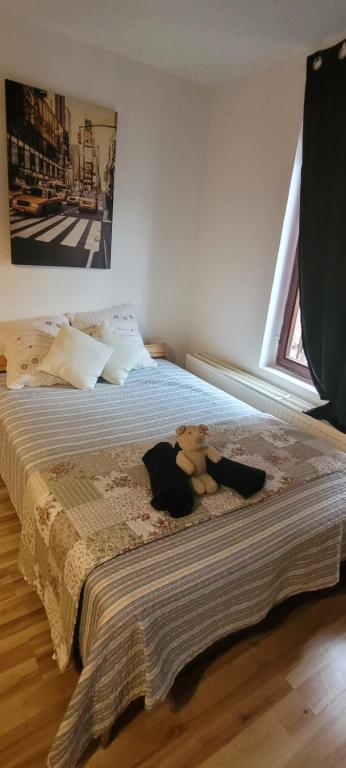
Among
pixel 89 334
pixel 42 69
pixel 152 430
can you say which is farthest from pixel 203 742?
pixel 42 69

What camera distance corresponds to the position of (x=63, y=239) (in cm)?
266

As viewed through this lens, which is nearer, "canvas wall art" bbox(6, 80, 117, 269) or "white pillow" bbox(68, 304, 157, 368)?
"canvas wall art" bbox(6, 80, 117, 269)

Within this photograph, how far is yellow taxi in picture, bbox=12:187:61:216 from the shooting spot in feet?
8.02

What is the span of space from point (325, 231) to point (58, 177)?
168cm

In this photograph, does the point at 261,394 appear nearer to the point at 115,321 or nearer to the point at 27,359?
the point at 115,321

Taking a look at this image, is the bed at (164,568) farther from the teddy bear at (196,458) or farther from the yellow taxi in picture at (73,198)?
→ the yellow taxi in picture at (73,198)

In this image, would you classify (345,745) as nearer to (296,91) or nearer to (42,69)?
(296,91)

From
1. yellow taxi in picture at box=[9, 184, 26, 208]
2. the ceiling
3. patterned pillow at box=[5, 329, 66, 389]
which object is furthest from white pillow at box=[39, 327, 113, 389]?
the ceiling

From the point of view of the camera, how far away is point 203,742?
123 centimetres

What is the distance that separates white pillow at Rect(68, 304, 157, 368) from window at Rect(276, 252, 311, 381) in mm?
947

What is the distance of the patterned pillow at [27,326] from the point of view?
8.45ft

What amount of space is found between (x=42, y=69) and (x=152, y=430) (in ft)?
7.20

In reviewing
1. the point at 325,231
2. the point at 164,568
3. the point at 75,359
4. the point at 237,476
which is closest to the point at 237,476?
the point at 237,476

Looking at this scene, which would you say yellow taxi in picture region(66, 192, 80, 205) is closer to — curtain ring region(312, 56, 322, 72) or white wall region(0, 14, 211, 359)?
white wall region(0, 14, 211, 359)
